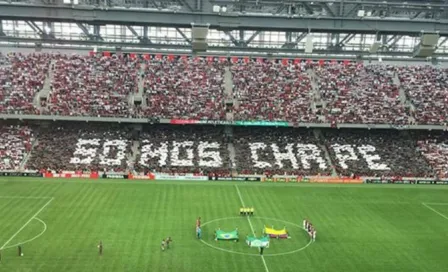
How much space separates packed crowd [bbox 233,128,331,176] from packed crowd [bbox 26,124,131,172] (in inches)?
621

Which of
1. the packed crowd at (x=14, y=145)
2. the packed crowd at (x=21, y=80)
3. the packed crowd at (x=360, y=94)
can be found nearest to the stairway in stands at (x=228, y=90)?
the packed crowd at (x=360, y=94)

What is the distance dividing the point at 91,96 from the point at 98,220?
104ft

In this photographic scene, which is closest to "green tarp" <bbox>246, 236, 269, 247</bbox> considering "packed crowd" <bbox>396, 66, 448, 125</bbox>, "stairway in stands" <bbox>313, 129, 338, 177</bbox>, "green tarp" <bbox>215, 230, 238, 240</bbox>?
"green tarp" <bbox>215, 230, 238, 240</bbox>

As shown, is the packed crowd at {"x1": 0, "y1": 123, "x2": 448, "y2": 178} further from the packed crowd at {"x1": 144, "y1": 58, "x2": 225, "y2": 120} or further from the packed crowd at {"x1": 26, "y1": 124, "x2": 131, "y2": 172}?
the packed crowd at {"x1": 144, "y1": 58, "x2": 225, "y2": 120}

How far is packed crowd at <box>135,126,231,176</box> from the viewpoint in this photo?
6019cm

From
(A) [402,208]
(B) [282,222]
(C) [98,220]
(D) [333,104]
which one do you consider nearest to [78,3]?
(C) [98,220]

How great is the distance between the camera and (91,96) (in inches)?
2660

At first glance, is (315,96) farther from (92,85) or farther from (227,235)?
(227,235)

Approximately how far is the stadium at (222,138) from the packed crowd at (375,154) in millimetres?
252

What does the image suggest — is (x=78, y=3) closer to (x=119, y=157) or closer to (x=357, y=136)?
(x=119, y=157)

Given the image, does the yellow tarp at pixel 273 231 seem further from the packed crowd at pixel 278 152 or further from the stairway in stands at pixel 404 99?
the stairway in stands at pixel 404 99

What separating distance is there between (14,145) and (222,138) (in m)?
27.8

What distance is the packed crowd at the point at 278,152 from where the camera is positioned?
6162 centimetres

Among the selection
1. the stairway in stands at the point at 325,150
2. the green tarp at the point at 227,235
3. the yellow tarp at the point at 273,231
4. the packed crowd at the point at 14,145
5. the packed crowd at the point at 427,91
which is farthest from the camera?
the packed crowd at the point at 427,91
